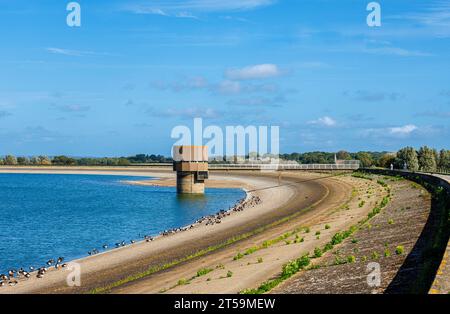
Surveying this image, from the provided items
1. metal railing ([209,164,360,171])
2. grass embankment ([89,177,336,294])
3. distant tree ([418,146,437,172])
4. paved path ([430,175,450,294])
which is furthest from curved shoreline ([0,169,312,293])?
distant tree ([418,146,437,172])

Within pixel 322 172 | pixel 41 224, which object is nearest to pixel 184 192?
Result: pixel 41 224

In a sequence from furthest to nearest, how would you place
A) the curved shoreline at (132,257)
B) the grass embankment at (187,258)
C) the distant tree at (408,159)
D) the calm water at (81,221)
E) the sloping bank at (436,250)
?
the distant tree at (408,159), the calm water at (81,221), the curved shoreline at (132,257), the grass embankment at (187,258), the sloping bank at (436,250)

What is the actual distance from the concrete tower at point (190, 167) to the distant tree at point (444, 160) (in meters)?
69.4

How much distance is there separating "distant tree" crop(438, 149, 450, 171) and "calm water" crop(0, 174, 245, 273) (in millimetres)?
66085

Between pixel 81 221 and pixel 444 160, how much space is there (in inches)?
4180

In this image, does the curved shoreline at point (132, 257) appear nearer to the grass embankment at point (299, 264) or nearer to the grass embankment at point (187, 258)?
the grass embankment at point (187, 258)

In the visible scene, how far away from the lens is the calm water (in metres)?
48.4

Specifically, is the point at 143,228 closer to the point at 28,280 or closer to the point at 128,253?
the point at 128,253

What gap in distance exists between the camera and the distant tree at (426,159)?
140 meters

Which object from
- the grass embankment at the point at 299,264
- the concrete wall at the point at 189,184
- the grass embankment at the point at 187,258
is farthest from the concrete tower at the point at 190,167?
the grass embankment at the point at 299,264

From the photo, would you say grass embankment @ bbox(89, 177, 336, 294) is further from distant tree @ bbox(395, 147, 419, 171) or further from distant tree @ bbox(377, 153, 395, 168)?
distant tree @ bbox(377, 153, 395, 168)

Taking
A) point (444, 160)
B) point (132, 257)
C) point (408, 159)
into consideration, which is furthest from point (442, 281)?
point (444, 160)
